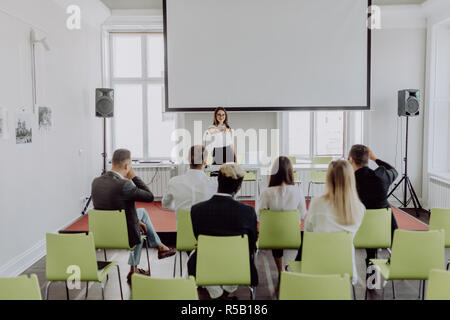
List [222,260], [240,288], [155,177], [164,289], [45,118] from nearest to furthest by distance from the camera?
[164,289] → [222,260] → [240,288] → [45,118] → [155,177]

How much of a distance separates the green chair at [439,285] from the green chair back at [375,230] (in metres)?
1.42

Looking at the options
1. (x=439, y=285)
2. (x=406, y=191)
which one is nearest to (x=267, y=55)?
(x=406, y=191)

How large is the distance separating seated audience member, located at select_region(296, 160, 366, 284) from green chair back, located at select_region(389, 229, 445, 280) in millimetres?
317

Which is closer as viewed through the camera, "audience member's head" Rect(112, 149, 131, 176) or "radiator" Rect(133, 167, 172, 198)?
"audience member's head" Rect(112, 149, 131, 176)

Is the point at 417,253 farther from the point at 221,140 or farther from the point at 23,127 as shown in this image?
the point at 23,127

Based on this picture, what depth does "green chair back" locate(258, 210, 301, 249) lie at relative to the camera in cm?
359

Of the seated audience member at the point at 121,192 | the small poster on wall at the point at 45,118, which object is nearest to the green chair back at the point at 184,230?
the seated audience member at the point at 121,192

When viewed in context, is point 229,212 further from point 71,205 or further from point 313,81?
point 313,81

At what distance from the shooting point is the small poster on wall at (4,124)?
13.7 feet

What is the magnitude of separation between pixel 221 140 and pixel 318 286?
173 inches

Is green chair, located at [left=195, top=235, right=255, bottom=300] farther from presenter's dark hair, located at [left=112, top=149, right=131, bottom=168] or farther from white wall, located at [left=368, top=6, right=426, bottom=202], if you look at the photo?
white wall, located at [left=368, top=6, right=426, bottom=202]

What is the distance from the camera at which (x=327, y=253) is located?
2.88m

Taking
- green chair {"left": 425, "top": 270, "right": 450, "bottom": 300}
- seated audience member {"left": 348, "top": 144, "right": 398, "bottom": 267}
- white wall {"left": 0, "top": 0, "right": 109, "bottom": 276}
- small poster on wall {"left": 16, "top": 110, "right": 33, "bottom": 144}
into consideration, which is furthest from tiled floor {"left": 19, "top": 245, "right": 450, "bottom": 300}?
green chair {"left": 425, "top": 270, "right": 450, "bottom": 300}
